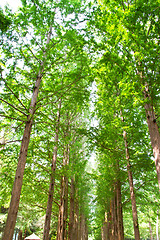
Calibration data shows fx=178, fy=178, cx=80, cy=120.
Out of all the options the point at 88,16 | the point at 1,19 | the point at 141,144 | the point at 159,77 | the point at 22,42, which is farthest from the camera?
the point at 141,144

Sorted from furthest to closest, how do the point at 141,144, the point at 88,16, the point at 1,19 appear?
the point at 141,144 → the point at 88,16 → the point at 1,19

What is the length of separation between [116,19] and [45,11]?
2370mm

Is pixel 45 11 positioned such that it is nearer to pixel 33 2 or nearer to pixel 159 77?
pixel 33 2

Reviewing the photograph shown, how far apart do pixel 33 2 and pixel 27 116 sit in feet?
12.7

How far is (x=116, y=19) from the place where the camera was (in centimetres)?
509

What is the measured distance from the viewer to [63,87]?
5.95 meters

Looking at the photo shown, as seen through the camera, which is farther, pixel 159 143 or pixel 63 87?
pixel 63 87

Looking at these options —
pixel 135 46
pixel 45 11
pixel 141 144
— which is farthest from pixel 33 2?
pixel 141 144

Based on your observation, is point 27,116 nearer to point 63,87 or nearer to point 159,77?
point 63,87

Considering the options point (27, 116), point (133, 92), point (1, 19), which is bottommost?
point (27, 116)

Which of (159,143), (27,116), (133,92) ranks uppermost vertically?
(133,92)

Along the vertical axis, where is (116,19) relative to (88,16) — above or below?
below

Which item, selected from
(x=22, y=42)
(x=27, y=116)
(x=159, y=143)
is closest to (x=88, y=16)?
(x=22, y=42)

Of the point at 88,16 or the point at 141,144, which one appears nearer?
the point at 88,16
